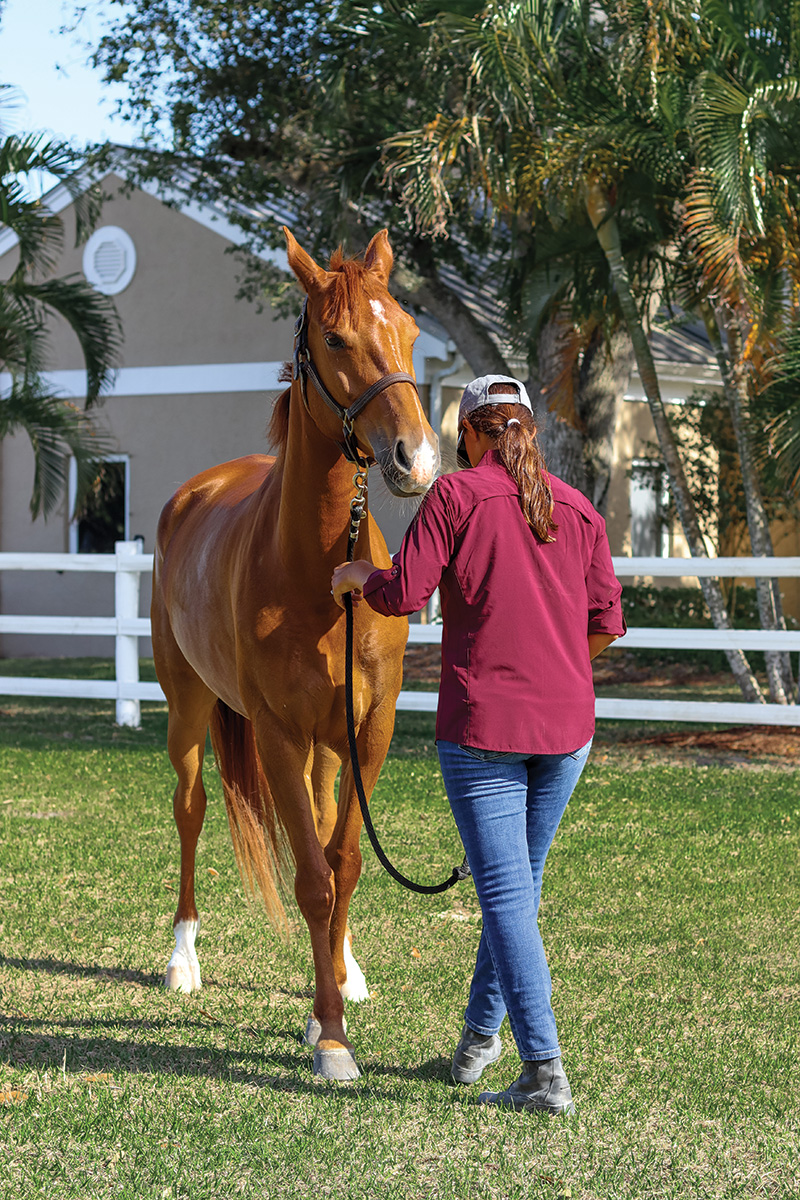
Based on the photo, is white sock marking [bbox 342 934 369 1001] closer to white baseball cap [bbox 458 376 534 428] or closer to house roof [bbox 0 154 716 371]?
white baseball cap [bbox 458 376 534 428]

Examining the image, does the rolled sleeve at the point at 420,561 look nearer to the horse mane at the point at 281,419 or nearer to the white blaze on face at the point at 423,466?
the white blaze on face at the point at 423,466

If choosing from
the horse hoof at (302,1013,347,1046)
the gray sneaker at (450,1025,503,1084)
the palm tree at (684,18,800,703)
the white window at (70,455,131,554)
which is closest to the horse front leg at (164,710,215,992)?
the horse hoof at (302,1013,347,1046)

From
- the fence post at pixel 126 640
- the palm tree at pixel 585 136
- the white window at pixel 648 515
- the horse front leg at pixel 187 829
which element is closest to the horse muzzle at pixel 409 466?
the horse front leg at pixel 187 829

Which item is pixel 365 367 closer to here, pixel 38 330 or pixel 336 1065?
pixel 336 1065

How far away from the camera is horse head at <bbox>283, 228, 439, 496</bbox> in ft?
11.0

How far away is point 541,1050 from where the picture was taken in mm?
3393

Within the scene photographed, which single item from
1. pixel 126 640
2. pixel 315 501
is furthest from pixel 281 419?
pixel 126 640

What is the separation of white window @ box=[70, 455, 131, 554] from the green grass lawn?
1130cm

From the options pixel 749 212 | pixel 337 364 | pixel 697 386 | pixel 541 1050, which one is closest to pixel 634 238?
pixel 749 212

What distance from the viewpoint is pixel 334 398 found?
370cm

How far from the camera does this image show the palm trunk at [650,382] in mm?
11141

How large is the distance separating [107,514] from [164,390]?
211 cm

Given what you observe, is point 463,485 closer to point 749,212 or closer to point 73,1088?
point 73,1088

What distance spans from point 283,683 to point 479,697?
93cm
